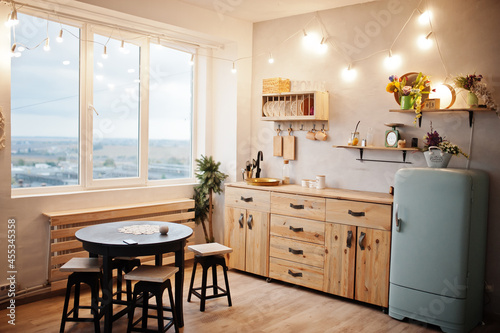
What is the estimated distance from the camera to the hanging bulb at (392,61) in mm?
4031

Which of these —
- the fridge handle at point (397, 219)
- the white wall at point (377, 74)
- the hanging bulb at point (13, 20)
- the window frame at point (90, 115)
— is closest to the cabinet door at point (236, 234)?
the white wall at point (377, 74)

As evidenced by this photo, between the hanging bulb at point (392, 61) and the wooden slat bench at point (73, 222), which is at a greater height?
the hanging bulb at point (392, 61)

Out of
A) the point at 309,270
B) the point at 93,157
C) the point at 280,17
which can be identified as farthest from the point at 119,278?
the point at 280,17

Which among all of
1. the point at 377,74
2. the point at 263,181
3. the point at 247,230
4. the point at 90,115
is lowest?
the point at 247,230

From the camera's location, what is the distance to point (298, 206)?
4141 millimetres

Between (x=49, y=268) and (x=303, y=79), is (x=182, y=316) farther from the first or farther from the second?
(x=303, y=79)

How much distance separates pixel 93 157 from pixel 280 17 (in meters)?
2.49

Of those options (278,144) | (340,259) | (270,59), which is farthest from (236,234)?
(270,59)

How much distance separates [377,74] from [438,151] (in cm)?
106

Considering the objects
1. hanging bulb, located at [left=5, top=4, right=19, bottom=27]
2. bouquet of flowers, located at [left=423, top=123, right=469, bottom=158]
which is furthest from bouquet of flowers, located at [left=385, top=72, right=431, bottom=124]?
hanging bulb, located at [left=5, top=4, right=19, bottom=27]

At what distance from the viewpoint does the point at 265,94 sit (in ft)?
15.4

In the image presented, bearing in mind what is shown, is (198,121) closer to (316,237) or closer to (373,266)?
(316,237)

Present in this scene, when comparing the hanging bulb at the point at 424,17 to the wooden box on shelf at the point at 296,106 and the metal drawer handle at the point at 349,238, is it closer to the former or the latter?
the wooden box on shelf at the point at 296,106

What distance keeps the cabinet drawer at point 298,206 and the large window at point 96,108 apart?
1.42m
